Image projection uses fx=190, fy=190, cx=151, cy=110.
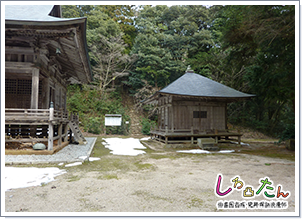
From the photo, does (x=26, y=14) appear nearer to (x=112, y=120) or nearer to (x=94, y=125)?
(x=112, y=120)

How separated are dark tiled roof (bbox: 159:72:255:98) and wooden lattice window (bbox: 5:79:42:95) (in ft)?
25.1

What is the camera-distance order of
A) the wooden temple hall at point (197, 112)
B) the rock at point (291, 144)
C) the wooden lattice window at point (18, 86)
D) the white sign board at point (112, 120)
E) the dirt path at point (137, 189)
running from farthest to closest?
the white sign board at point (112, 120)
the wooden temple hall at point (197, 112)
the rock at point (291, 144)
the wooden lattice window at point (18, 86)
the dirt path at point (137, 189)

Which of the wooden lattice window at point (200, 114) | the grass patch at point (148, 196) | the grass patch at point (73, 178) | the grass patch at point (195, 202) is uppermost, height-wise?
the wooden lattice window at point (200, 114)

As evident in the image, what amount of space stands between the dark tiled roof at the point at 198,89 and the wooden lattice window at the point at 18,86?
7642 mm

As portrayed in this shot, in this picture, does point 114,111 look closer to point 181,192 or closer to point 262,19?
point 262,19

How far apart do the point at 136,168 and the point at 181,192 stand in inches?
101

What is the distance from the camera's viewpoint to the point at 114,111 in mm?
23359

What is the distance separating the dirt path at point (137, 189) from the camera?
3.29m

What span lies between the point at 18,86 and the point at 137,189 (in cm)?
998

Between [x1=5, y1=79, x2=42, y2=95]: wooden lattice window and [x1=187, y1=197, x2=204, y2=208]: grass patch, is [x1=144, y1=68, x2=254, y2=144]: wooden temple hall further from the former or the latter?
[x1=187, y1=197, x2=204, y2=208]: grass patch

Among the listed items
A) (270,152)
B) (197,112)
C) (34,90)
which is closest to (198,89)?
(197,112)

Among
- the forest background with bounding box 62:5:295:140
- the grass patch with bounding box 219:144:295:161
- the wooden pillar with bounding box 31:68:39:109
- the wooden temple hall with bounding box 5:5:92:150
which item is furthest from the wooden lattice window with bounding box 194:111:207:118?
the wooden pillar with bounding box 31:68:39:109

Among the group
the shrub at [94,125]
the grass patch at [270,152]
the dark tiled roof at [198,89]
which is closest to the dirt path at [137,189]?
the grass patch at [270,152]

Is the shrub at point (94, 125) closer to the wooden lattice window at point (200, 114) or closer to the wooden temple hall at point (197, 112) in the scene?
the wooden temple hall at point (197, 112)
